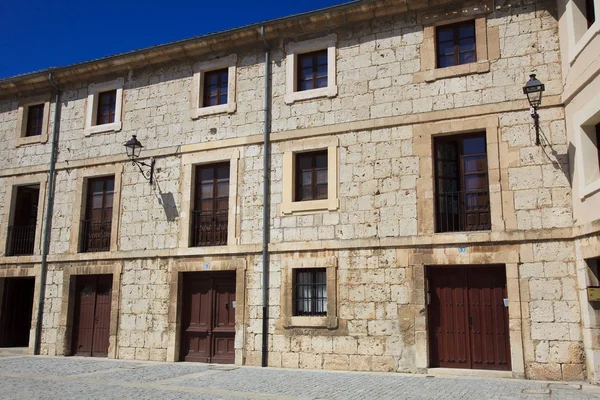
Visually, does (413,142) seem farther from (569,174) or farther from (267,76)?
(267,76)

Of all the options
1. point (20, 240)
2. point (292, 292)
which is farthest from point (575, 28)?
point (20, 240)

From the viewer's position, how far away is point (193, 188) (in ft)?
41.7

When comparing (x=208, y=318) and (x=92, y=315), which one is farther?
(x=92, y=315)

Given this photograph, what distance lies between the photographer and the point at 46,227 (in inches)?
556

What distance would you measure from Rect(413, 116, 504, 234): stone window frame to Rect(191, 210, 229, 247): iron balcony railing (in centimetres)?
429

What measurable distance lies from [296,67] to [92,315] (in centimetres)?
747

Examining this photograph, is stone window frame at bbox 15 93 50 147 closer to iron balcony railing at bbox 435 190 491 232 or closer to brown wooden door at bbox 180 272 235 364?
brown wooden door at bbox 180 272 235 364

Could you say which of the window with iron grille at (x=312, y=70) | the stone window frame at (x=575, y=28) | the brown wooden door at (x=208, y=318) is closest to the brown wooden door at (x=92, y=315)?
the brown wooden door at (x=208, y=318)

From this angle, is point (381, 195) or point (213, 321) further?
point (213, 321)

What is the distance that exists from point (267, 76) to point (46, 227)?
6.77m

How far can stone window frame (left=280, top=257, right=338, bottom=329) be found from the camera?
425 inches

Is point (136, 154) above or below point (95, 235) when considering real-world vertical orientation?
above

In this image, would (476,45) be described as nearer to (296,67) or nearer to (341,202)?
(296,67)

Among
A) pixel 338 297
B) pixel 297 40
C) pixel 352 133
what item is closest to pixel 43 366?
pixel 338 297
